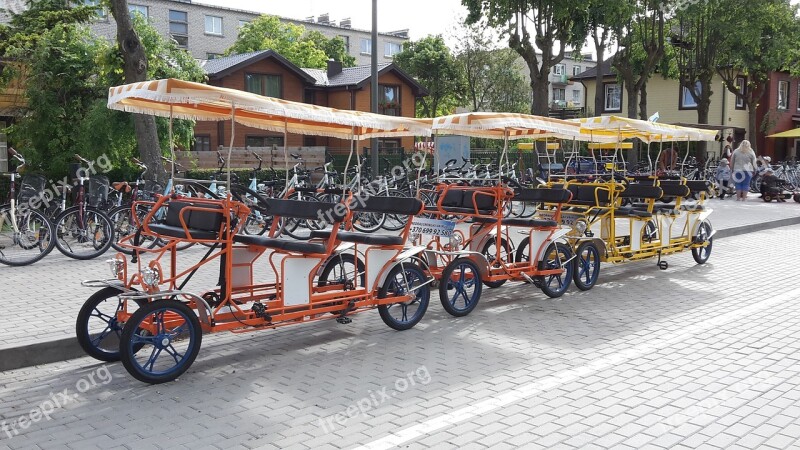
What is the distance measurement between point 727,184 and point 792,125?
21.3m

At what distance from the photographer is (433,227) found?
8023 millimetres

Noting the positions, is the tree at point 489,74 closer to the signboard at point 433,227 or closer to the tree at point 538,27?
the tree at point 538,27

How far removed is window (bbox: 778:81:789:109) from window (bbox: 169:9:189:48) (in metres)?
38.8

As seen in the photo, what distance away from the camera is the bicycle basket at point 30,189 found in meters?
10.9

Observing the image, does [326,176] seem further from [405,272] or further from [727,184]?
[727,184]

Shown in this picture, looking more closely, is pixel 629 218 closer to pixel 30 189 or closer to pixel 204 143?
pixel 30 189

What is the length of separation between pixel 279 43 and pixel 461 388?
44.7 metres

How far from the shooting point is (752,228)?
16.2 m

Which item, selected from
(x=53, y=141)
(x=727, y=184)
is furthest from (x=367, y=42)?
(x=53, y=141)

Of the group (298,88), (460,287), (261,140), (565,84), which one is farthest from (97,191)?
(565,84)

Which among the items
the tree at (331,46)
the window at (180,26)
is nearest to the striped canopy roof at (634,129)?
the tree at (331,46)

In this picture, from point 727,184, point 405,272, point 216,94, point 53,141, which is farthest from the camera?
point 727,184

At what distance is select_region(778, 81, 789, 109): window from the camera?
41.1m

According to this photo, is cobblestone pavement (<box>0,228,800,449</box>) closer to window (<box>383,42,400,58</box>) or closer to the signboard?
the signboard
